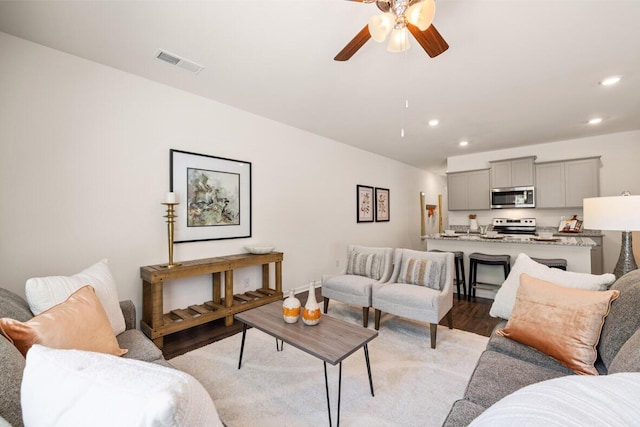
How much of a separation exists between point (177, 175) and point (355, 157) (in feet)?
11.1

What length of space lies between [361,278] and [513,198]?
410cm

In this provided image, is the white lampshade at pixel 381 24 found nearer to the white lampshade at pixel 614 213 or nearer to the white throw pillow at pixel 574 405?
the white throw pillow at pixel 574 405

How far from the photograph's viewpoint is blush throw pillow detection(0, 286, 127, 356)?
112 cm

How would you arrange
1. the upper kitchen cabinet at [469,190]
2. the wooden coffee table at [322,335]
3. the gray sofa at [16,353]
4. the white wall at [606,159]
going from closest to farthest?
the gray sofa at [16,353] < the wooden coffee table at [322,335] < the white wall at [606,159] < the upper kitchen cabinet at [469,190]

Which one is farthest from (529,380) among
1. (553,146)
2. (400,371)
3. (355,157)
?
(553,146)

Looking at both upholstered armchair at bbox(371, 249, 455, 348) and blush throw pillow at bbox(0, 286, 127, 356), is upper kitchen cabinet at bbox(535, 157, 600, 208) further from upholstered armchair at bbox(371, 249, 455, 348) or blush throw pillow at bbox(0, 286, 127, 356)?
blush throw pillow at bbox(0, 286, 127, 356)

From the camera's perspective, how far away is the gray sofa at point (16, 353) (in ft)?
2.65

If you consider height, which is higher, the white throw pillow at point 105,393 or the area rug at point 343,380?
the white throw pillow at point 105,393

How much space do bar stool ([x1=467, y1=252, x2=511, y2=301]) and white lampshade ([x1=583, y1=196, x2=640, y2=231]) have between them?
173 centimetres

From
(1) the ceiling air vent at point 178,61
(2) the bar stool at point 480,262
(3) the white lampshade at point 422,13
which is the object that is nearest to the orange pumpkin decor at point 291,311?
(3) the white lampshade at point 422,13

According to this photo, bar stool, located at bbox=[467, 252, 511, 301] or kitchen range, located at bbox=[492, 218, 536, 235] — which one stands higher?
kitchen range, located at bbox=[492, 218, 536, 235]

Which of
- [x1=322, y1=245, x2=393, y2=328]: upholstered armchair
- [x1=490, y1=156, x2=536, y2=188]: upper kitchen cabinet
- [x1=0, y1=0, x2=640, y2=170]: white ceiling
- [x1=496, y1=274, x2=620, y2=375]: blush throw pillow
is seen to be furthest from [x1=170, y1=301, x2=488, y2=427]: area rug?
[x1=490, y1=156, x2=536, y2=188]: upper kitchen cabinet

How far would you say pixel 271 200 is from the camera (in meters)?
3.88

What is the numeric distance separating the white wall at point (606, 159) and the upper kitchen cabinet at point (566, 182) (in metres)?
0.22
